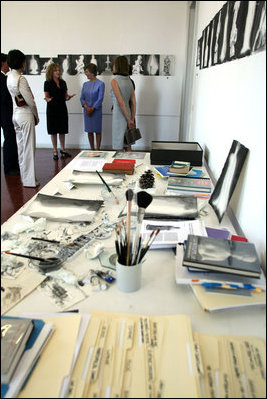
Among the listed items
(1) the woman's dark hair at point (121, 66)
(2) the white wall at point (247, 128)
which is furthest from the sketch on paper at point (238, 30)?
(1) the woman's dark hair at point (121, 66)

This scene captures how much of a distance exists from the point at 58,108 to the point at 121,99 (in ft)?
4.72

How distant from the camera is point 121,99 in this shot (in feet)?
9.86

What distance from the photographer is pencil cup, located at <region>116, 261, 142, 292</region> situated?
2.56ft

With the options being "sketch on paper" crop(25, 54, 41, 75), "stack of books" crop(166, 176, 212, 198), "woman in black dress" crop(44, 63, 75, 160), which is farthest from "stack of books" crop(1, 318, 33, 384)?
"sketch on paper" crop(25, 54, 41, 75)

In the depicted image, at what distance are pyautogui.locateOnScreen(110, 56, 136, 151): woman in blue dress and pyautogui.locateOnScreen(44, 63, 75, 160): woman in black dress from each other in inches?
45.5

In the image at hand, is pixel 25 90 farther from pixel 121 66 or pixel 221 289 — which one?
pixel 221 289

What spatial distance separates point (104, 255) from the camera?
940 mm

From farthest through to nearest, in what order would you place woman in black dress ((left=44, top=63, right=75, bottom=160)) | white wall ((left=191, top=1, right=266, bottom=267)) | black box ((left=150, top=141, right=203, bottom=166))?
1. woman in black dress ((left=44, top=63, right=75, bottom=160))
2. black box ((left=150, top=141, right=203, bottom=166))
3. white wall ((left=191, top=1, right=266, bottom=267))

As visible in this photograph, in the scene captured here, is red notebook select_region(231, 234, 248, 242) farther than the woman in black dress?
No

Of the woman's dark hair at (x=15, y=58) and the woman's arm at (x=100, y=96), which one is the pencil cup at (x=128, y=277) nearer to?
the woman's dark hair at (x=15, y=58)

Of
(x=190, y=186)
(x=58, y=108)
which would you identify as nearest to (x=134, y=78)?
(x=58, y=108)

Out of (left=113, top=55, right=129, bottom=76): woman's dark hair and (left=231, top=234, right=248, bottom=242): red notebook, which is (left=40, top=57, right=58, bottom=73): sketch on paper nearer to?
(left=113, top=55, right=129, bottom=76): woman's dark hair

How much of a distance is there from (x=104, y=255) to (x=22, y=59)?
2313 mm

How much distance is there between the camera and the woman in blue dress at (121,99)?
290 centimetres
